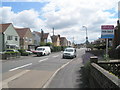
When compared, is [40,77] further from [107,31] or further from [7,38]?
[7,38]

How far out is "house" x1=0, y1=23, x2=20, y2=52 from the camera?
42263 millimetres

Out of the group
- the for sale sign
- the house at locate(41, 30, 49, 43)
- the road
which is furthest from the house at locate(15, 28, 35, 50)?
the for sale sign

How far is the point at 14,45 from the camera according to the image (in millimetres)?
48219

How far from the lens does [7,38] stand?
147 feet

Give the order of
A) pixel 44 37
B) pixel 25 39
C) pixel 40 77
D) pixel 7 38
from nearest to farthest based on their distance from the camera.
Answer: pixel 40 77 → pixel 7 38 → pixel 25 39 → pixel 44 37

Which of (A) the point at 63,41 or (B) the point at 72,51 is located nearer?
(B) the point at 72,51

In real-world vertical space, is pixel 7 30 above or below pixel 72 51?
above

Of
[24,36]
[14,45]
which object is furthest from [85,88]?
[24,36]

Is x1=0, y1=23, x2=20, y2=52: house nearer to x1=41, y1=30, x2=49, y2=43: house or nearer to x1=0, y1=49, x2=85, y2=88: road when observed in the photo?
x1=41, y1=30, x2=49, y2=43: house

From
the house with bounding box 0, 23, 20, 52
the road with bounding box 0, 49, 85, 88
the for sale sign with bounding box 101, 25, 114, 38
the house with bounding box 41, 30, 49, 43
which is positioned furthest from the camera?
the house with bounding box 41, 30, 49, 43

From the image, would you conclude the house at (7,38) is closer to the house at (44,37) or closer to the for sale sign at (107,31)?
the house at (44,37)

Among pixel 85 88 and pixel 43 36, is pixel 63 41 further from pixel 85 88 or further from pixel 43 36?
pixel 85 88

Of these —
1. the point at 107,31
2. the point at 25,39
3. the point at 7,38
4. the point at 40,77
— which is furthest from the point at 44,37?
the point at 107,31

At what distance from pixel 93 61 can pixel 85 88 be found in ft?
5.30
